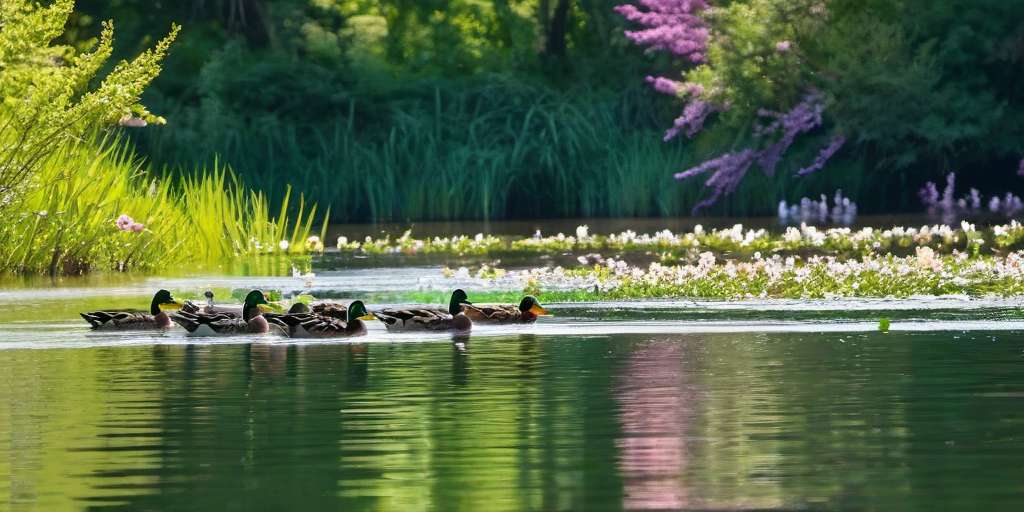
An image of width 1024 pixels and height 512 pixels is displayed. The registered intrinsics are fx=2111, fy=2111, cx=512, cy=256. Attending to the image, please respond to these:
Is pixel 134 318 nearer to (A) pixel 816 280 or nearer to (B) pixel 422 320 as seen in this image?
(B) pixel 422 320

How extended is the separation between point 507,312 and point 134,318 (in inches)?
124

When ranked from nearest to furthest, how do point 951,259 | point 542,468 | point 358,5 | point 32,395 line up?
point 542,468
point 32,395
point 951,259
point 358,5

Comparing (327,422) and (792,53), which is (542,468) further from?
(792,53)

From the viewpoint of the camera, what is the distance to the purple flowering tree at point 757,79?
38.5 m

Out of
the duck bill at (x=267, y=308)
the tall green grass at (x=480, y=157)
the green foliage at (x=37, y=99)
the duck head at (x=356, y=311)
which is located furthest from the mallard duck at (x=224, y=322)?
the tall green grass at (x=480, y=157)

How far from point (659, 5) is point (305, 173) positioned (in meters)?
7.81

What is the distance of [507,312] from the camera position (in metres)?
18.0

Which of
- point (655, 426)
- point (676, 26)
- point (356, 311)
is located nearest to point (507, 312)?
point (356, 311)

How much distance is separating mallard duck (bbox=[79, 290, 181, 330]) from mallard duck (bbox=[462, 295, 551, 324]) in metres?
2.58

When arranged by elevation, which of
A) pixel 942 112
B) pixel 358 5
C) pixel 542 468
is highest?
pixel 358 5

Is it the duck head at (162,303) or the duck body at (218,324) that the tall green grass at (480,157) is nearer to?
the duck head at (162,303)

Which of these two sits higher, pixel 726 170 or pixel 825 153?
pixel 825 153

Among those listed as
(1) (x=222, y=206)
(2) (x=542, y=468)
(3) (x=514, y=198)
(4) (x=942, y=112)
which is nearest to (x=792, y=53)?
(4) (x=942, y=112)

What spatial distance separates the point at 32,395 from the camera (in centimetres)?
1299
